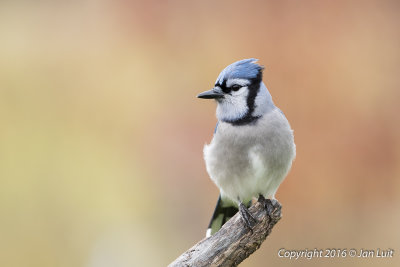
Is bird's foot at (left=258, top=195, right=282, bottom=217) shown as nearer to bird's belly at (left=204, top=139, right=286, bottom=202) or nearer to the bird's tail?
bird's belly at (left=204, top=139, right=286, bottom=202)

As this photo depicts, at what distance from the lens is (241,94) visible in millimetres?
3188

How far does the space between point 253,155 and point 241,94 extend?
32 cm

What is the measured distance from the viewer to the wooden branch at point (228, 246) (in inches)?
110

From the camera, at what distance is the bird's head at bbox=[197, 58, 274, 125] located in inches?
123

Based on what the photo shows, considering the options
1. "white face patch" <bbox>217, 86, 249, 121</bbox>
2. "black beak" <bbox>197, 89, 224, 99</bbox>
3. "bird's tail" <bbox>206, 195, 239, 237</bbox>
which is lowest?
"bird's tail" <bbox>206, 195, 239, 237</bbox>

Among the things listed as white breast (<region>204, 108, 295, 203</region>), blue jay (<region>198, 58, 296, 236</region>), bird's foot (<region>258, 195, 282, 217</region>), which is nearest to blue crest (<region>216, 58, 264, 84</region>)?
blue jay (<region>198, 58, 296, 236</region>)

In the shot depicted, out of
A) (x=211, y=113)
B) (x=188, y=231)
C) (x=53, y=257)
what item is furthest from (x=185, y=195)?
(x=53, y=257)

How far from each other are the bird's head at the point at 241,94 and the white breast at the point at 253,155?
0.16 ft

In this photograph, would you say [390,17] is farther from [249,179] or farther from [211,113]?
[249,179]

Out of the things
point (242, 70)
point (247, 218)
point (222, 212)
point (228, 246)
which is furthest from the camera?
point (222, 212)

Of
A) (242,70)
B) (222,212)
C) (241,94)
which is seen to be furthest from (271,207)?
(242,70)

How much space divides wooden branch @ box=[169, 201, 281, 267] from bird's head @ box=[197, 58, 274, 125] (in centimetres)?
54

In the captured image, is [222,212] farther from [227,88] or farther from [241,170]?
[227,88]

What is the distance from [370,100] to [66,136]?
2.53 m
